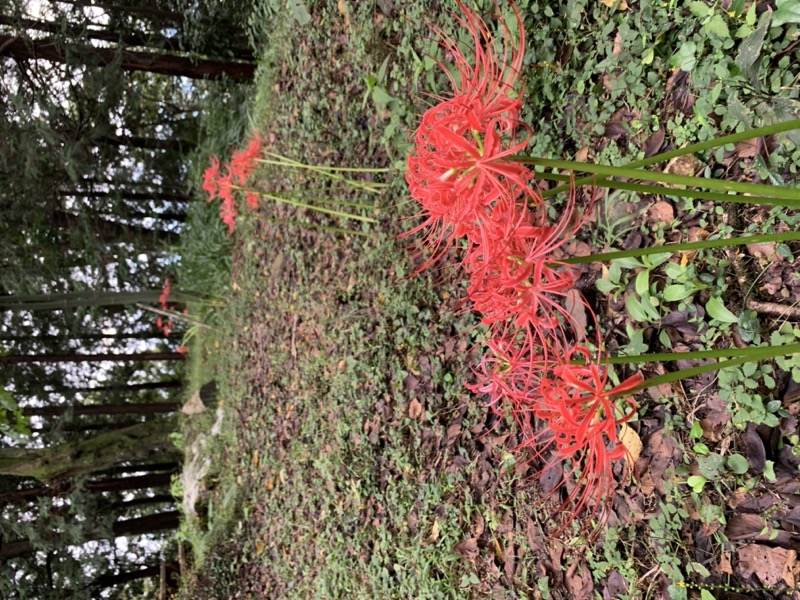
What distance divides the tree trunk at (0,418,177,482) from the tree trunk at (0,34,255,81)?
10.9 feet

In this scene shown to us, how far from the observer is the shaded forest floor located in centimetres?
129

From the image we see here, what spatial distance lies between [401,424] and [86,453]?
180 inches

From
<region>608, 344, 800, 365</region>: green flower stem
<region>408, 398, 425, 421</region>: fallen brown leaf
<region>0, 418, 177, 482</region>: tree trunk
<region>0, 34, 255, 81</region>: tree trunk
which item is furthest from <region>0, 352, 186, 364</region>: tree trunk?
<region>608, 344, 800, 365</region>: green flower stem

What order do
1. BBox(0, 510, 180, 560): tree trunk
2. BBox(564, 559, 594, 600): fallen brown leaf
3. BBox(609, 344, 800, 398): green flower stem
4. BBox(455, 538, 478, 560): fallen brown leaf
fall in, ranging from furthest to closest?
BBox(0, 510, 180, 560): tree trunk
BBox(455, 538, 478, 560): fallen brown leaf
BBox(564, 559, 594, 600): fallen brown leaf
BBox(609, 344, 800, 398): green flower stem

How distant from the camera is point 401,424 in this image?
2453 millimetres

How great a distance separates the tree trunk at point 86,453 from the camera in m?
5.20

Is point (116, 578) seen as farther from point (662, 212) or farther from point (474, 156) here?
point (474, 156)

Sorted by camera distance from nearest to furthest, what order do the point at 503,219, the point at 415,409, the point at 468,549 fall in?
the point at 503,219 → the point at 468,549 → the point at 415,409

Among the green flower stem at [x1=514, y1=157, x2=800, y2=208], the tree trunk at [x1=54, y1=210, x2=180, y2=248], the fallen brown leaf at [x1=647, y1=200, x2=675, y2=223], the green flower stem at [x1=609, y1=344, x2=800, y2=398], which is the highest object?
the tree trunk at [x1=54, y1=210, x2=180, y2=248]

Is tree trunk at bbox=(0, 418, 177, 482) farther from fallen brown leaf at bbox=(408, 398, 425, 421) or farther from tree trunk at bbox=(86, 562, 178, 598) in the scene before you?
fallen brown leaf at bbox=(408, 398, 425, 421)

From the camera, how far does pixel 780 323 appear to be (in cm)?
123

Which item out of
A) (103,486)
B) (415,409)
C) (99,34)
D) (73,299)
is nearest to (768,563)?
(415,409)

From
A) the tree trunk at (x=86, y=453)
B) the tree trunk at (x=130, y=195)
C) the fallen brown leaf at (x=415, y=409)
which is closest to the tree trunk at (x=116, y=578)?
the tree trunk at (x=86, y=453)

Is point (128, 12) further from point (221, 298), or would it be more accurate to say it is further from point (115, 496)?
point (115, 496)
